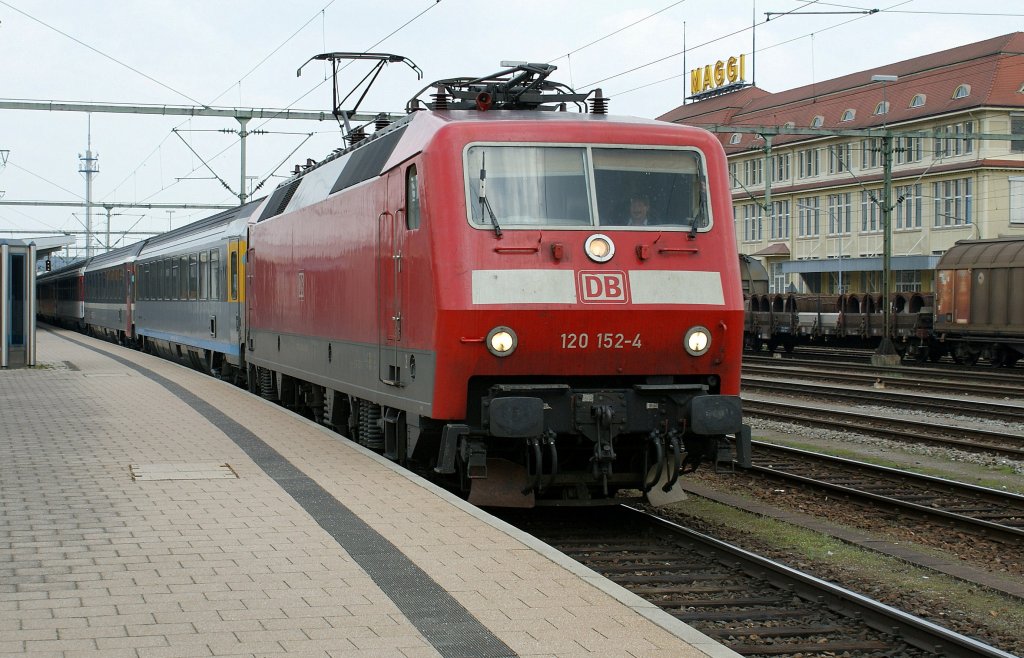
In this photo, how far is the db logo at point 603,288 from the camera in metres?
9.29

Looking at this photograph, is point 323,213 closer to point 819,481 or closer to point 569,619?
point 819,481

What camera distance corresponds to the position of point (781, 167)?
245ft

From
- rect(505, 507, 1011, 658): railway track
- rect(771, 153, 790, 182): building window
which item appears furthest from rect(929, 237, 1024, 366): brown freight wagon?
rect(771, 153, 790, 182): building window

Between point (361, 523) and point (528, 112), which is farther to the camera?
point (528, 112)

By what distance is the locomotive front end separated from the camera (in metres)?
9.16

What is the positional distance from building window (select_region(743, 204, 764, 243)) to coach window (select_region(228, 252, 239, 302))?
58451 mm

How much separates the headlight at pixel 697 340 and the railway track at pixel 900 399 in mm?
10413

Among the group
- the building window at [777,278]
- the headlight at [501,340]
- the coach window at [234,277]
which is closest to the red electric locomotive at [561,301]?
the headlight at [501,340]

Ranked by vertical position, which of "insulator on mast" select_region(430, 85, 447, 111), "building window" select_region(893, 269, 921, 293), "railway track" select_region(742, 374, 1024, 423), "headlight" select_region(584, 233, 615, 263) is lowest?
"railway track" select_region(742, 374, 1024, 423)

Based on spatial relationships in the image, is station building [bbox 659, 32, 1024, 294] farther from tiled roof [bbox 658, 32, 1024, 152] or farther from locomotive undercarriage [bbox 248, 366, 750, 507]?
locomotive undercarriage [bbox 248, 366, 750, 507]

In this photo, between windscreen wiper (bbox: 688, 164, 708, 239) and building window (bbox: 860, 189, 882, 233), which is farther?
building window (bbox: 860, 189, 882, 233)

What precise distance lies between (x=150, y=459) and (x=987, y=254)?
26.8m

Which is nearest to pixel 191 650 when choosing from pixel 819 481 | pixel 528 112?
pixel 528 112

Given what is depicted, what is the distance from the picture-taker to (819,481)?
485 inches
